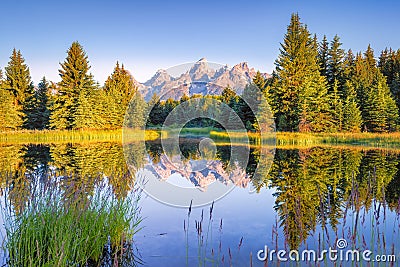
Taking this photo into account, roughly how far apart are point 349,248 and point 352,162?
9928 millimetres

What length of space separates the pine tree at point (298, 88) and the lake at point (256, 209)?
16.5 meters

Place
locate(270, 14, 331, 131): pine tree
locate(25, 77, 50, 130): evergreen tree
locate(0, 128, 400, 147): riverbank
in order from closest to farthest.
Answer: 1. locate(0, 128, 400, 147): riverbank
2. locate(270, 14, 331, 131): pine tree
3. locate(25, 77, 50, 130): evergreen tree

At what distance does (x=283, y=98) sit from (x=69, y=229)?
1234 inches

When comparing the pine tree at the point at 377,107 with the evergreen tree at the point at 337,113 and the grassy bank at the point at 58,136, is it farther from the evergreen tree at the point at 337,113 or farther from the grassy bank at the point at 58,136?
the grassy bank at the point at 58,136

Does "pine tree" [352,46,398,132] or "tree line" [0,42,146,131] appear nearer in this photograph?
"pine tree" [352,46,398,132]

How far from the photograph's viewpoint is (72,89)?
37.2 meters

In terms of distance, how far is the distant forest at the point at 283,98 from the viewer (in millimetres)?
31484

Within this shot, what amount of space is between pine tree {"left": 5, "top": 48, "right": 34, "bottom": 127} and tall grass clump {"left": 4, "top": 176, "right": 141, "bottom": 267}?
1471 inches

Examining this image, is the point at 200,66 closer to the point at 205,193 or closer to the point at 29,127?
the point at 205,193

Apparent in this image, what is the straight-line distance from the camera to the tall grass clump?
346 centimetres

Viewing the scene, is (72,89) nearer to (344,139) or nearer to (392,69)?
(344,139)

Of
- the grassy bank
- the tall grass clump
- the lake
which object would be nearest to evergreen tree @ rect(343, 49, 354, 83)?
the grassy bank

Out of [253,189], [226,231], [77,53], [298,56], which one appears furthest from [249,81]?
[226,231]

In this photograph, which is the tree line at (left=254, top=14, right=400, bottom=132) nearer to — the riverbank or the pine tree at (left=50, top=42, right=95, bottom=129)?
the riverbank
